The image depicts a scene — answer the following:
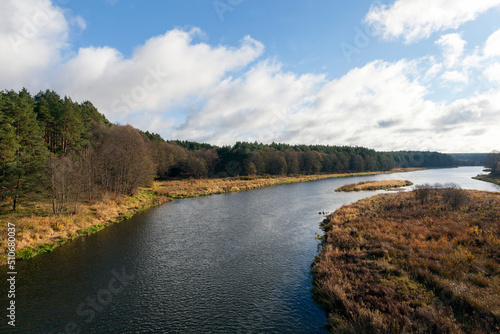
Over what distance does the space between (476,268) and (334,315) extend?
9.57 metres

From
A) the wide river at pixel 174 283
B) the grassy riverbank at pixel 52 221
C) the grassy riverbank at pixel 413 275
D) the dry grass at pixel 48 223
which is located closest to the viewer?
the grassy riverbank at pixel 413 275

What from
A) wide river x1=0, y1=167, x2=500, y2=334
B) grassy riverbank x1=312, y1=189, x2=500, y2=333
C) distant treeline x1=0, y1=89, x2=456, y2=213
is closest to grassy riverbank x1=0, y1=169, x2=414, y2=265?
distant treeline x1=0, y1=89, x2=456, y2=213

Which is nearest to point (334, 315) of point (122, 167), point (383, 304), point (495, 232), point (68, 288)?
point (383, 304)

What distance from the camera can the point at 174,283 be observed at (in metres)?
16.4

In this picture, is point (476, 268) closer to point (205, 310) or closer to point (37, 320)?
point (205, 310)

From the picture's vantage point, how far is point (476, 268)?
14242 millimetres

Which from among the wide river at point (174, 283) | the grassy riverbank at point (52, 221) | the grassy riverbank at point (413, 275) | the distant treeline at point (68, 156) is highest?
the distant treeline at point (68, 156)

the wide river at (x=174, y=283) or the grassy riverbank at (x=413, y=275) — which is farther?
the wide river at (x=174, y=283)

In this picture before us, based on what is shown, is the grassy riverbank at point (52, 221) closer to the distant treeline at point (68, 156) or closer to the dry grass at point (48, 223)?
the dry grass at point (48, 223)

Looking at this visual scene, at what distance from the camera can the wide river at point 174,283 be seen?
12.3 metres

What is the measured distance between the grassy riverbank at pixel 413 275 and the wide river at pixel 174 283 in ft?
5.59

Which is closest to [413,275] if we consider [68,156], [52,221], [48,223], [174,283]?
[174,283]

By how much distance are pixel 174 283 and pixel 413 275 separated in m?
15.3

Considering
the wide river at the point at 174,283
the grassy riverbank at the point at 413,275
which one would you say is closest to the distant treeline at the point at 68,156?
the wide river at the point at 174,283
